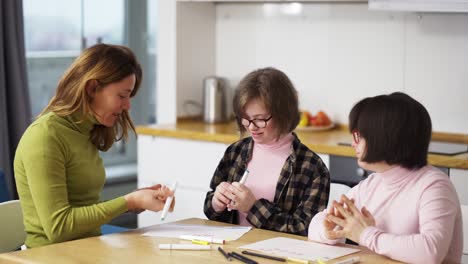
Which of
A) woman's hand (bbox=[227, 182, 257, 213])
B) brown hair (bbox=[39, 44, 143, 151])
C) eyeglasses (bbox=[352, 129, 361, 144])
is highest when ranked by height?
brown hair (bbox=[39, 44, 143, 151])

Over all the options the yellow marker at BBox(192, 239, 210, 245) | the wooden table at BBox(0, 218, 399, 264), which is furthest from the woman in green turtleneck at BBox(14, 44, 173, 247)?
the yellow marker at BBox(192, 239, 210, 245)

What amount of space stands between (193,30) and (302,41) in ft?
1.93

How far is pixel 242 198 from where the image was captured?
2.54 metres

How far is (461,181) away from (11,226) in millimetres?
1772

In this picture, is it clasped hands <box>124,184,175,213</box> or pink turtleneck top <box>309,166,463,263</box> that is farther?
clasped hands <box>124,184,175,213</box>

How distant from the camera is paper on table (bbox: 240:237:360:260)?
2182mm

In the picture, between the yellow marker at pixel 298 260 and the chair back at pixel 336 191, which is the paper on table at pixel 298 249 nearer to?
the yellow marker at pixel 298 260

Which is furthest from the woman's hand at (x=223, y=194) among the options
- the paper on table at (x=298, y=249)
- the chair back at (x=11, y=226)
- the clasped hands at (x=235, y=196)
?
the chair back at (x=11, y=226)

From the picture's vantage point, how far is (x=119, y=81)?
2.52 m

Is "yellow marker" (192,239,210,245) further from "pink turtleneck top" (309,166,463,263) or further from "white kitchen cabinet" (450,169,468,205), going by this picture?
"white kitchen cabinet" (450,169,468,205)

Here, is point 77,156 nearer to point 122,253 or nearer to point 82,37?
point 122,253

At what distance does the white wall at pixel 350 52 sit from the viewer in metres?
3.97

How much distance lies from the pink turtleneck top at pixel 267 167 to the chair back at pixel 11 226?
724mm

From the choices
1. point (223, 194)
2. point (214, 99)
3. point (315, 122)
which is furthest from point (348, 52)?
point (223, 194)
